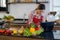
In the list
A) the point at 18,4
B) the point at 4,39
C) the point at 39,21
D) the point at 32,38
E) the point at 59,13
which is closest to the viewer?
the point at 32,38

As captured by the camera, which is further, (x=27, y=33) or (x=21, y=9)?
(x=21, y=9)

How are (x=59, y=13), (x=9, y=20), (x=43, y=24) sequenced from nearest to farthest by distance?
(x=43, y=24)
(x=9, y=20)
(x=59, y=13)

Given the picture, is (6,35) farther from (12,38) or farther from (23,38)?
(23,38)

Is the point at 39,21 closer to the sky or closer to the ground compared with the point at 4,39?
closer to the sky

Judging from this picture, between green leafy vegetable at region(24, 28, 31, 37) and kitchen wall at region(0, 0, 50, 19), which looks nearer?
green leafy vegetable at region(24, 28, 31, 37)

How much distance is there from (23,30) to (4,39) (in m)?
0.25

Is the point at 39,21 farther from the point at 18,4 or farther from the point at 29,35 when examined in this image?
the point at 18,4

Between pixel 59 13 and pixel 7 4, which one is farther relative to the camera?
pixel 7 4

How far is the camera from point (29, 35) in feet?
6.81

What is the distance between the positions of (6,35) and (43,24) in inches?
19.2

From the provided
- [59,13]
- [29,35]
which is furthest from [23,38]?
[59,13]

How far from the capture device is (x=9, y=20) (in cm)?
372

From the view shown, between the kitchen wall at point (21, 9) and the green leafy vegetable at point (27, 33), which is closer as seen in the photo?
the green leafy vegetable at point (27, 33)

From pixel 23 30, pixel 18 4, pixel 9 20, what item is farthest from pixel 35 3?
pixel 23 30
